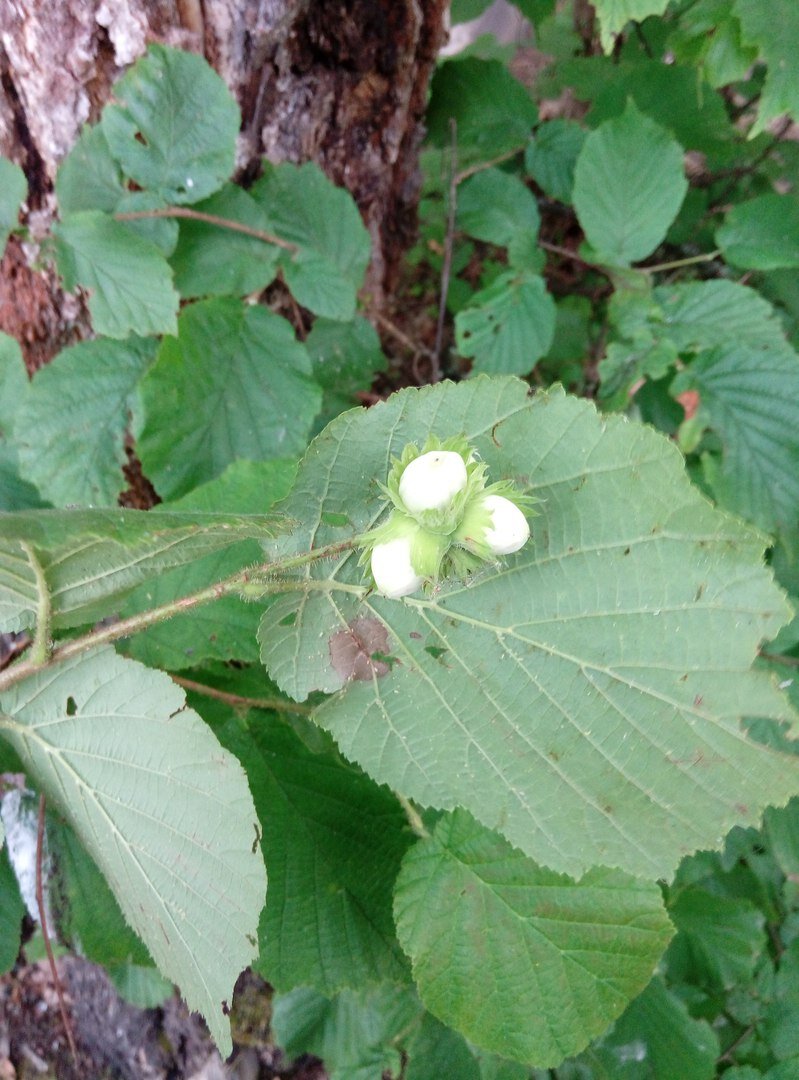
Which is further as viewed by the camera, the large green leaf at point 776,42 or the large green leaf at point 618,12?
the large green leaf at point 776,42

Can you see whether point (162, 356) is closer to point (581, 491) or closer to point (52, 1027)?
point (581, 491)

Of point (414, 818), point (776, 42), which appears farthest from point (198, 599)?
point (776, 42)

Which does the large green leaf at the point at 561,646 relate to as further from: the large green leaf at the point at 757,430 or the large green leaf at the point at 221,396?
the large green leaf at the point at 757,430

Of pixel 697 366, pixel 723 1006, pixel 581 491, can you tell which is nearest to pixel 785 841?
pixel 723 1006

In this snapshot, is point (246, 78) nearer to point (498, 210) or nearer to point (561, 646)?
point (498, 210)

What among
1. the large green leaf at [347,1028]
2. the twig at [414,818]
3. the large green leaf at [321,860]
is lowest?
the large green leaf at [347,1028]

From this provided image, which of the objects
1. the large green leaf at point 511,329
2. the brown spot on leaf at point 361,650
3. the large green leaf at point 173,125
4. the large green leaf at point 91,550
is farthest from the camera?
the large green leaf at point 511,329

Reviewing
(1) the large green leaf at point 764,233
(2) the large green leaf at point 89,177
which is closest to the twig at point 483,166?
(1) the large green leaf at point 764,233

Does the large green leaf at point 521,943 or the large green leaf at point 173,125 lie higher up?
the large green leaf at point 173,125
